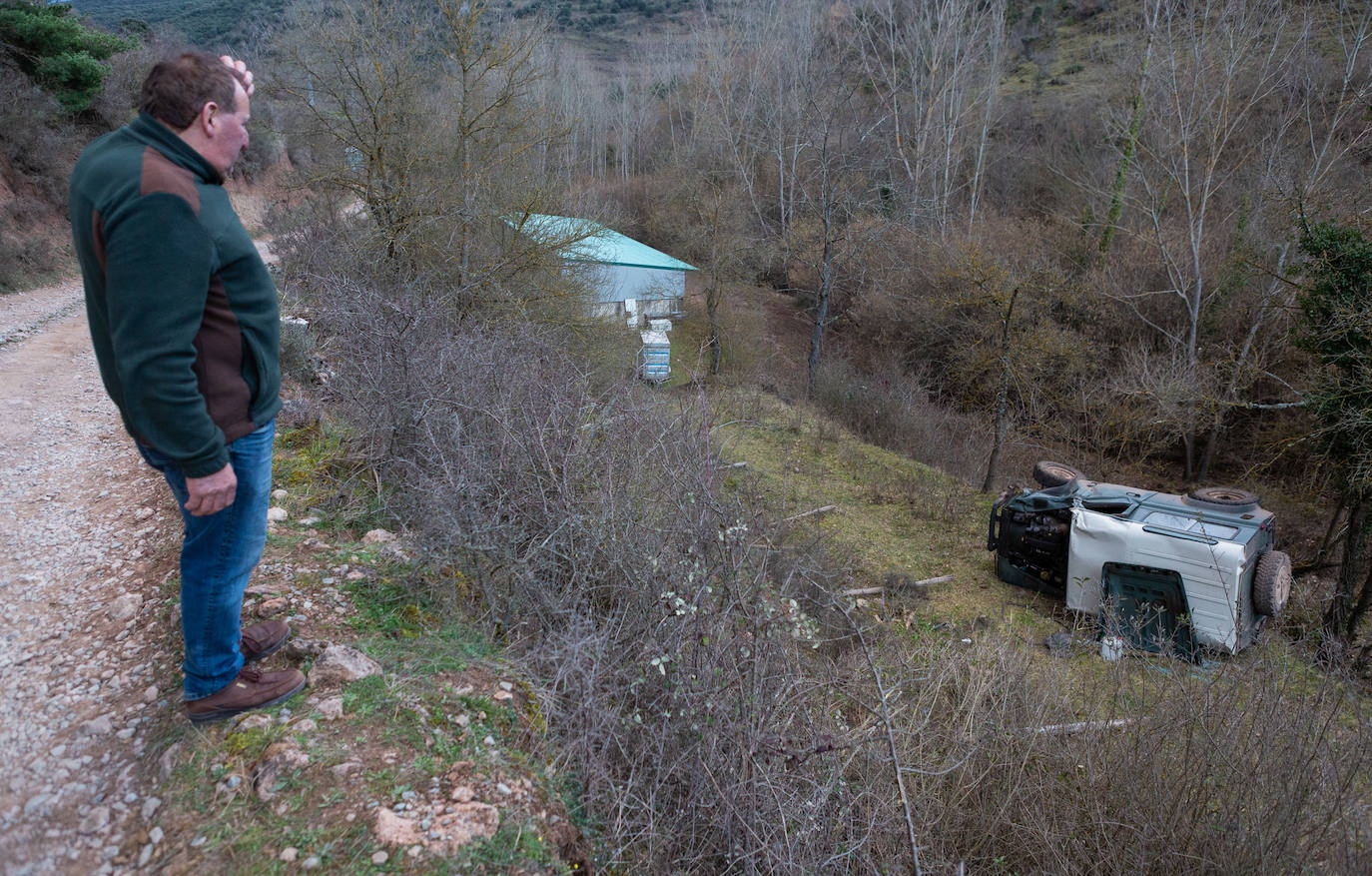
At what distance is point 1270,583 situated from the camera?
299 inches

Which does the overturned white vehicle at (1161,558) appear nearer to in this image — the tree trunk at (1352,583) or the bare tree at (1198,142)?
the tree trunk at (1352,583)

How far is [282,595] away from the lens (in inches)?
134

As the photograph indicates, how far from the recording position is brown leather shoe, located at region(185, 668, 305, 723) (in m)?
2.50

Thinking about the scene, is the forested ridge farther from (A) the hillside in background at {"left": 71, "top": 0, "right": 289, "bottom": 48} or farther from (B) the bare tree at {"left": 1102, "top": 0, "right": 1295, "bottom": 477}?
(A) the hillside in background at {"left": 71, "top": 0, "right": 289, "bottom": 48}

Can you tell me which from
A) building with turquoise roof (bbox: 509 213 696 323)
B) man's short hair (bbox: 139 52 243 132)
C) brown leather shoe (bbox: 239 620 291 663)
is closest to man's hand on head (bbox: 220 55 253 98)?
man's short hair (bbox: 139 52 243 132)

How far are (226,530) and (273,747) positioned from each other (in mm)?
741

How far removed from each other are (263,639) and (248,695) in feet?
1.04

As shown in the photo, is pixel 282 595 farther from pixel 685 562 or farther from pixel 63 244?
pixel 63 244

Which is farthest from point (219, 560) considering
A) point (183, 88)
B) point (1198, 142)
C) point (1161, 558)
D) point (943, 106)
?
point (943, 106)

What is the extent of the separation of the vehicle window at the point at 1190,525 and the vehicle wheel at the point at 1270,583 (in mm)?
407

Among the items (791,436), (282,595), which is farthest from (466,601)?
(791,436)

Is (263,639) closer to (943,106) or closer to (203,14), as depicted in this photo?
(943,106)

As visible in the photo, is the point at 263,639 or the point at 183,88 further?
the point at 263,639

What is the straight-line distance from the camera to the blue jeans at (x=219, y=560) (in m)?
2.35
